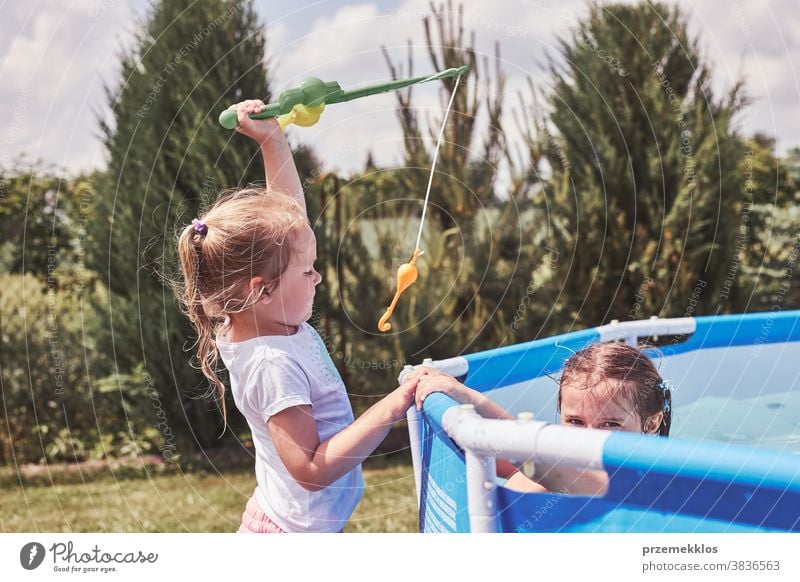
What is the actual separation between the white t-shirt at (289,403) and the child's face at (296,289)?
0.04m

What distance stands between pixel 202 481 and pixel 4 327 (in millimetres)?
1106

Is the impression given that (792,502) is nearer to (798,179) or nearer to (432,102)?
(432,102)

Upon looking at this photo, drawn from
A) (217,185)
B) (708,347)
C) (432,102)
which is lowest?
(708,347)

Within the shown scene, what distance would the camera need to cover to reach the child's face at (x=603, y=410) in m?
1.39

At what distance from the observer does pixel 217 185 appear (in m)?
2.72

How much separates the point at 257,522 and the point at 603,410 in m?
0.64

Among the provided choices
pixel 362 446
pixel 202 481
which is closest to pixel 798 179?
pixel 202 481

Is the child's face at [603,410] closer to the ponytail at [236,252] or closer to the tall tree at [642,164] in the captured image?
the ponytail at [236,252]

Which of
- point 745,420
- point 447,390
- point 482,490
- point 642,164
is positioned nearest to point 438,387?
point 447,390

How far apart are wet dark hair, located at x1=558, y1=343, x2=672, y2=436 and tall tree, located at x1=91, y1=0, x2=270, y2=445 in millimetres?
1618

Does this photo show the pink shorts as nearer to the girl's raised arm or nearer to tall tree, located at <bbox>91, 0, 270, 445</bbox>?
the girl's raised arm

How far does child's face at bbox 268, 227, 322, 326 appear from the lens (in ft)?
4.39

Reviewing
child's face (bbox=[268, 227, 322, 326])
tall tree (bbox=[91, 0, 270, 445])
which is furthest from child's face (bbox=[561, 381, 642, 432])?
tall tree (bbox=[91, 0, 270, 445])

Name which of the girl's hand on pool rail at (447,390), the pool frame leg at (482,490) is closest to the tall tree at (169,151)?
Answer: the girl's hand on pool rail at (447,390)
